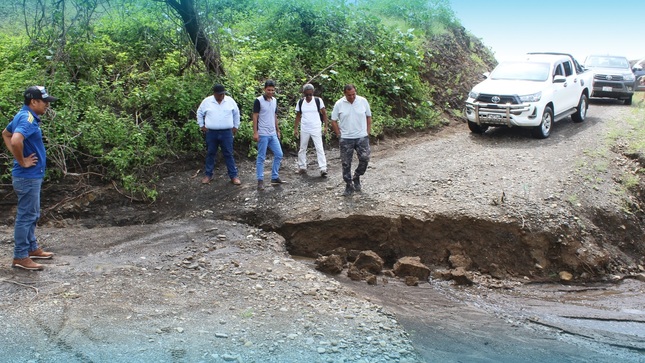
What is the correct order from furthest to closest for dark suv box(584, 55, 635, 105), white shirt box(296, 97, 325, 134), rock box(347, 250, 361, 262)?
dark suv box(584, 55, 635, 105), white shirt box(296, 97, 325, 134), rock box(347, 250, 361, 262)

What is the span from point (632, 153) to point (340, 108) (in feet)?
22.7

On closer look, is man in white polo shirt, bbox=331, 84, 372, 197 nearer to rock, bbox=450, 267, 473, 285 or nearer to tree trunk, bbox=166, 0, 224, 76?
rock, bbox=450, 267, 473, 285

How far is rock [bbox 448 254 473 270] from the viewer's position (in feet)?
31.9

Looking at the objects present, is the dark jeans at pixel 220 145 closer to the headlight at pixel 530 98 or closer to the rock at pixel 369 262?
the rock at pixel 369 262

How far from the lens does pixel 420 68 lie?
18.1 m

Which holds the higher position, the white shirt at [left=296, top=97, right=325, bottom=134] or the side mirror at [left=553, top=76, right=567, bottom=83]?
the side mirror at [left=553, top=76, right=567, bottom=83]

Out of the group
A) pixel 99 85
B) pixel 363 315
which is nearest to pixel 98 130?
pixel 99 85

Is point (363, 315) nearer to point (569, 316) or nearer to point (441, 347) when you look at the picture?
point (441, 347)

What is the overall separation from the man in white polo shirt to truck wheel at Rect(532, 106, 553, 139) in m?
5.48

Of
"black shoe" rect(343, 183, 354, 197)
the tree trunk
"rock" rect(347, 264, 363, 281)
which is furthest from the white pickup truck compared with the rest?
"rock" rect(347, 264, 363, 281)

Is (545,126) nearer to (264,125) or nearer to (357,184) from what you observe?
(357,184)

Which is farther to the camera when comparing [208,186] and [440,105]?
[440,105]

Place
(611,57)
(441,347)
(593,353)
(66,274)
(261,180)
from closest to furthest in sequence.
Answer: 1. (441,347)
2. (593,353)
3. (66,274)
4. (261,180)
5. (611,57)

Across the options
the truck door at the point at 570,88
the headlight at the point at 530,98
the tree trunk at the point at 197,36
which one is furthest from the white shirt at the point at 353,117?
the truck door at the point at 570,88
